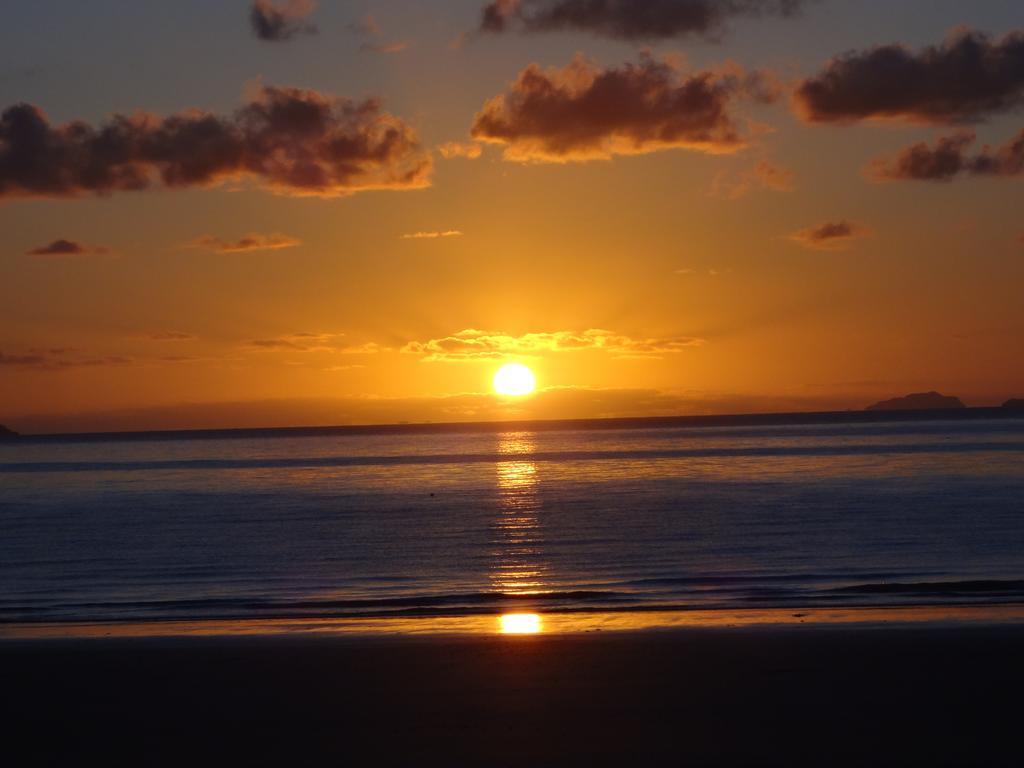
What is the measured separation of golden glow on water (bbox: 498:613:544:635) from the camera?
1832 centimetres

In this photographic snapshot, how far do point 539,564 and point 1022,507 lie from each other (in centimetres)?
2371

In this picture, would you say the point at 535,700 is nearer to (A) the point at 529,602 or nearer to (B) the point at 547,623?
(B) the point at 547,623

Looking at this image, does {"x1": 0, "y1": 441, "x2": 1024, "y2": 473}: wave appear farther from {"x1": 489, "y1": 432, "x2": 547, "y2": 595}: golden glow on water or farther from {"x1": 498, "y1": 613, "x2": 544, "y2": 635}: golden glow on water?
{"x1": 498, "y1": 613, "x2": 544, "y2": 635}: golden glow on water

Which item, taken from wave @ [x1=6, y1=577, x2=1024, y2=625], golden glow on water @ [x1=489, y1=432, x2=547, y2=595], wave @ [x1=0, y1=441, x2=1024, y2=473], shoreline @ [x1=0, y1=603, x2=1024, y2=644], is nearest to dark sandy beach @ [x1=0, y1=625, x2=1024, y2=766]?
shoreline @ [x1=0, y1=603, x2=1024, y2=644]

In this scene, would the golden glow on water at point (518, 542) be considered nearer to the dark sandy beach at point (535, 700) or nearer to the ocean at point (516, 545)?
the ocean at point (516, 545)

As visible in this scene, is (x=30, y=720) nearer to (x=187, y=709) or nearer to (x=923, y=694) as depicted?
(x=187, y=709)

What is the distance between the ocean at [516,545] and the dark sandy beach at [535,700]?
5868mm

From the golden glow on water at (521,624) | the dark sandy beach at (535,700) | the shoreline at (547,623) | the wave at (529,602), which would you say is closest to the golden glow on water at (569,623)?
the shoreline at (547,623)

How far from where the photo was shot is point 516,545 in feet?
120

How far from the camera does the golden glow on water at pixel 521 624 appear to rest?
1832 cm

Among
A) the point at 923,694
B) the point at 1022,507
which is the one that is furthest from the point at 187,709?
the point at 1022,507

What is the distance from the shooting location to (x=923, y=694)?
12.8m

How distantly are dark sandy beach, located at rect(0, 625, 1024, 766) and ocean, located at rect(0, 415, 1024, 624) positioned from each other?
5.87m

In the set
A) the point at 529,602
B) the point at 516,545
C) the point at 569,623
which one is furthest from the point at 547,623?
the point at 516,545
